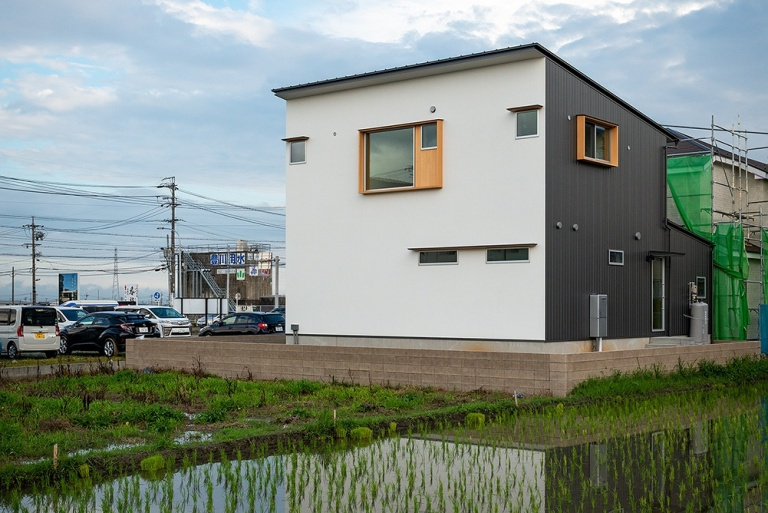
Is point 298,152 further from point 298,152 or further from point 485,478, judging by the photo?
point 485,478

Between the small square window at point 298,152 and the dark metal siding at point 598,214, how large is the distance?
22.5 ft

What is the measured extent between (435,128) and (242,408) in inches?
341

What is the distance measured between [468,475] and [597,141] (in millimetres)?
13072

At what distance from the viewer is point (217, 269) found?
78.0 m

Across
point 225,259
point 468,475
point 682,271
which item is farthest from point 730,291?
point 225,259

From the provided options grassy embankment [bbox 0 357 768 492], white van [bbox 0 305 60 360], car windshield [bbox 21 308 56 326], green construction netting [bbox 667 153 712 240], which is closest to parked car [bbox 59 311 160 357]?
white van [bbox 0 305 60 360]

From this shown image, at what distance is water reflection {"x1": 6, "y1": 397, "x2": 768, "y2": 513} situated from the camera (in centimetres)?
801

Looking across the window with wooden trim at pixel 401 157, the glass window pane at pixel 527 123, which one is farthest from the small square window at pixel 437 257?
the glass window pane at pixel 527 123

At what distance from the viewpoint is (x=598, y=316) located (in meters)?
19.6

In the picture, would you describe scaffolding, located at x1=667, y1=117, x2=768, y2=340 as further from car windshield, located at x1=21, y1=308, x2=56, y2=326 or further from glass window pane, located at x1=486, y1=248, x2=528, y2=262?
car windshield, located at x1=21, y1=308, x2=56, y2=326

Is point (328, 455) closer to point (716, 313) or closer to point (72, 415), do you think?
point (72, 415)

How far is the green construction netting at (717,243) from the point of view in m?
25.6

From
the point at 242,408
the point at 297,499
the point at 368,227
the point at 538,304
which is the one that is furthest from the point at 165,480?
the point at 368,227

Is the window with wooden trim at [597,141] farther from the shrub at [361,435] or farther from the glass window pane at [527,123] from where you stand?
the shrub at [361,435]
